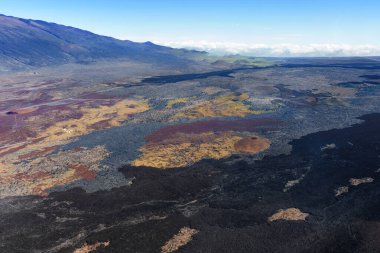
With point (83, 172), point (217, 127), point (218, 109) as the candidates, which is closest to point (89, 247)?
point (83, 172)

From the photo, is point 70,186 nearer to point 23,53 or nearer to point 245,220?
point 245,220

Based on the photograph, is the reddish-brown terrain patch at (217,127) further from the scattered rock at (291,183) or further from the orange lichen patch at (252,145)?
the scattered rock at (291,183)

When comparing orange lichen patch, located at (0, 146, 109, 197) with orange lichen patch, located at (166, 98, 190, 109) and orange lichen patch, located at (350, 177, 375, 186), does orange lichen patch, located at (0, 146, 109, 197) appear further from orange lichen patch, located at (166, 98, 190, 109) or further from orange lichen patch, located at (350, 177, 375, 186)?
orange lichen patch, located at (166, 98, 190, 109)

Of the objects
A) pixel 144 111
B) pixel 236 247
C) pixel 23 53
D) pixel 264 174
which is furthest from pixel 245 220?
pixel 23 53

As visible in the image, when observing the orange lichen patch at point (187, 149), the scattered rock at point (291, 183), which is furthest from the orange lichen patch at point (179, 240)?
the orange lichen patch at point (187, 149)

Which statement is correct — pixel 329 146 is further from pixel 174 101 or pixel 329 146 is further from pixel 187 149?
pixel 174 101

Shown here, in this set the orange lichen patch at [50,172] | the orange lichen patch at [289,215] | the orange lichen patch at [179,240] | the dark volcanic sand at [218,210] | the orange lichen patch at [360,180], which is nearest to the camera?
the orange lichen patch at [179,240]

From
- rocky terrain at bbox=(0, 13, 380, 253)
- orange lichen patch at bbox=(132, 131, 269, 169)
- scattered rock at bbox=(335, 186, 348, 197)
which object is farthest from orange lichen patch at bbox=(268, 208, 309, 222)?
orange lichen patch at bbox=(132, 131, 269, 169)
